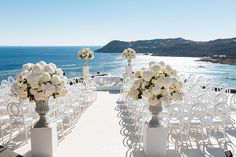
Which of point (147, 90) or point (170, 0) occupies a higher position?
point (170, 0)

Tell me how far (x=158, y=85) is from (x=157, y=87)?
4cm

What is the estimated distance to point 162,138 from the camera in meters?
4.70

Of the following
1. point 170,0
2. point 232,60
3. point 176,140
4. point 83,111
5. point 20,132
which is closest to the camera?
point 176,140

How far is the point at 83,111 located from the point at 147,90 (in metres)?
4.54

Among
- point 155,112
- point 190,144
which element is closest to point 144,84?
point 155,112

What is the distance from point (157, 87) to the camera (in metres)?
4.39

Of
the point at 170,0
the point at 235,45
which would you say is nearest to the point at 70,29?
the point at 235,45

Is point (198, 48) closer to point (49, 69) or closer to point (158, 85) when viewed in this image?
point (158, 85)

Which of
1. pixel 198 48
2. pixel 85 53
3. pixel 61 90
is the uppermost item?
pixel 198 48

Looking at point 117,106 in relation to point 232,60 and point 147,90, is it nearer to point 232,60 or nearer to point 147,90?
point 147,90

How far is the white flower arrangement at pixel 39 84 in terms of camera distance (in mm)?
4504

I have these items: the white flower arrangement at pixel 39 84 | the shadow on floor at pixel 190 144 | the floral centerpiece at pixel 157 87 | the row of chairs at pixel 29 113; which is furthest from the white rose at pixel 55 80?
the shadow on floor at pixel 190 144

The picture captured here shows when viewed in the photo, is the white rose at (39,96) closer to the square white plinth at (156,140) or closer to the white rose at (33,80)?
the white rose at (33,80)

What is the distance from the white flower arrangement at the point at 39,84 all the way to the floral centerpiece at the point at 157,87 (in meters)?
1.25
